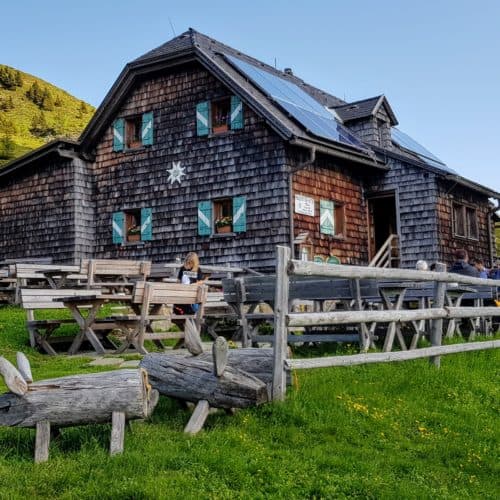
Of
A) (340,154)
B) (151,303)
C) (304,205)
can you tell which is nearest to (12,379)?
(151,303)

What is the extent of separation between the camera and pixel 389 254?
67.1ft

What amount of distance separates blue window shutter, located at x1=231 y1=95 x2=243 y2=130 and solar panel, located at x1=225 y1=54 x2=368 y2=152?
850 millimetres

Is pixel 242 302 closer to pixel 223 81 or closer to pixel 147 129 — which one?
pixel 223 81

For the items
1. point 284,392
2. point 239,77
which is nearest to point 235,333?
point 284,392

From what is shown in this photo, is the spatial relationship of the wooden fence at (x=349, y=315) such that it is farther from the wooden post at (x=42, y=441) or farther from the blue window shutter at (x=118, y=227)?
the blue window shutter at (x=118, y=227)

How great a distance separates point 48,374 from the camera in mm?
8227

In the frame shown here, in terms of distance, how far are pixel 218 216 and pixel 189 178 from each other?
1.38 meters

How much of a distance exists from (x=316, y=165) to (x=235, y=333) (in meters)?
7.99

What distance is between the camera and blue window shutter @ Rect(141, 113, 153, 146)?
20.8 metres

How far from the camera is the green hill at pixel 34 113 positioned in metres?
56.8

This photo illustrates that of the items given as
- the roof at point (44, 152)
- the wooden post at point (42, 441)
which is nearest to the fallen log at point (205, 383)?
the wooden post at point (42, 441)

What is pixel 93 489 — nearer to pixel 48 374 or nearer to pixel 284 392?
pixel 284 392

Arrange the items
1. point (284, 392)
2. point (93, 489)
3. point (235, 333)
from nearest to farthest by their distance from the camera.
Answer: point (93, 489) < point (284, 392) < point (235, 333)

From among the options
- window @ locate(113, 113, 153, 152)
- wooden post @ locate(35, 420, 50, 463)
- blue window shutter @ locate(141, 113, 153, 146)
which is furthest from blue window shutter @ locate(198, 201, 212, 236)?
wooden post @ locate(35, 420, 50, 463)
